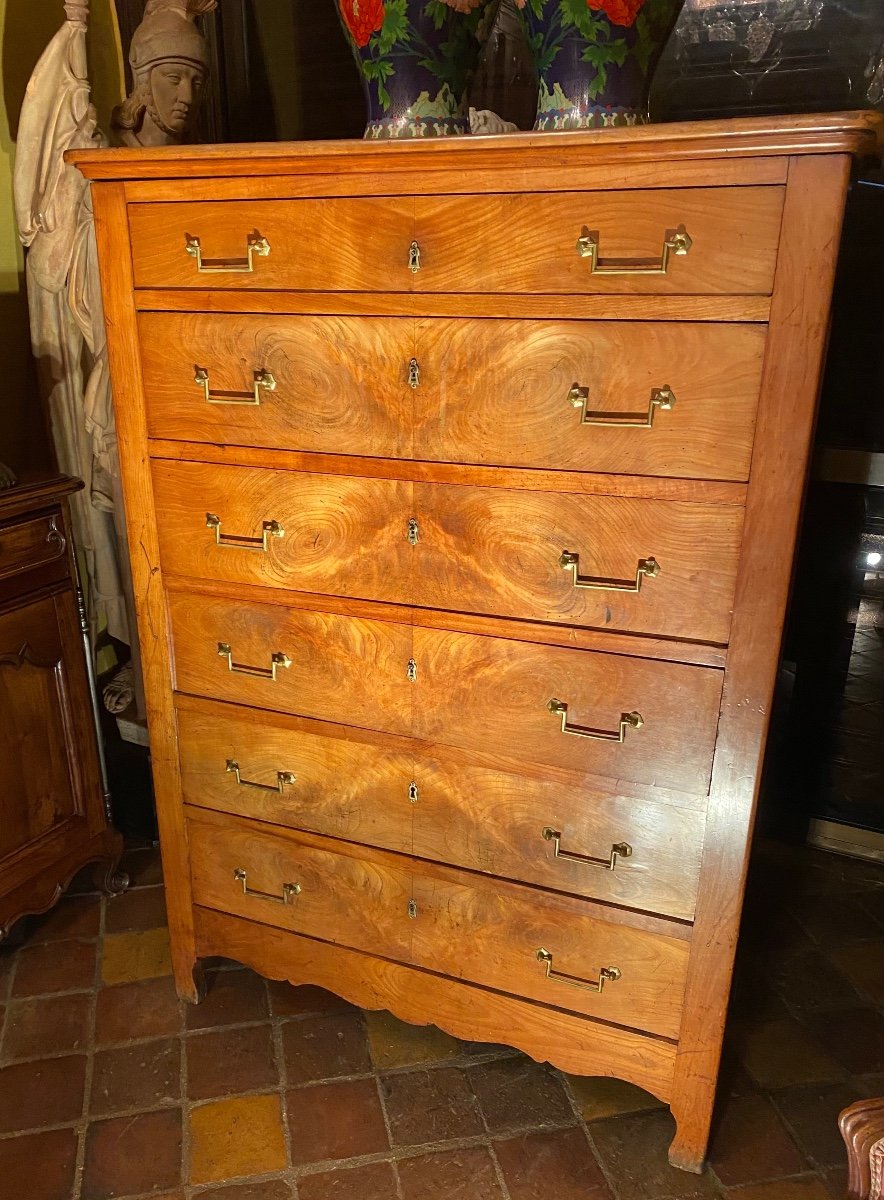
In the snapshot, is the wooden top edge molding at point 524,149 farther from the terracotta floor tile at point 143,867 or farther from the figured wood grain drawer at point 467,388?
the terracotta floor tile at point 143,867

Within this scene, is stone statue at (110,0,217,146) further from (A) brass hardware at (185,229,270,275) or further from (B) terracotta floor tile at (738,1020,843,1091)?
(B) terracotta floor tile at (738,1020,843,1091)

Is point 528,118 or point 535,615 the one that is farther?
point 528,118

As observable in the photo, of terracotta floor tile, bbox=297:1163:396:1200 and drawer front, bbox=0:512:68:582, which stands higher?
drawer front, bbox=0:512:68:582

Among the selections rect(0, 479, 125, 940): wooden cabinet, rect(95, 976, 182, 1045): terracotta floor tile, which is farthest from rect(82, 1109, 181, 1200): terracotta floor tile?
rect(0, 479, 125, 940): wooden cabinet

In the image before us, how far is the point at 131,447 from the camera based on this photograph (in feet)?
4.86

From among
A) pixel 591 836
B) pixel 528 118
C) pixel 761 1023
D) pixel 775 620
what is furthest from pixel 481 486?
pixel 761 1023

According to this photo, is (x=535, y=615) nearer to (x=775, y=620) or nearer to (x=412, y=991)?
(x=775, y=620)

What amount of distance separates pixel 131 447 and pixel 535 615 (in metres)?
0.72

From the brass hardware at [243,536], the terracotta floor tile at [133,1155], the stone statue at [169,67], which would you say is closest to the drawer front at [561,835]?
the brass hardware at [243,536]

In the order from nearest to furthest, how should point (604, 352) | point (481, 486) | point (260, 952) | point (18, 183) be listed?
point (604, 352) → point (481, 486) → point (260, 952) → point (18, 183)

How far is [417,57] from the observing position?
120 cm

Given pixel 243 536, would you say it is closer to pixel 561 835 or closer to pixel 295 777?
pixel 295 777

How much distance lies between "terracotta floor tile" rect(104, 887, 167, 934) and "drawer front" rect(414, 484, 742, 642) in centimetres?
119

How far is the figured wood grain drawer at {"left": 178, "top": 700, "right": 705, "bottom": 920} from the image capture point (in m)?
1.36
